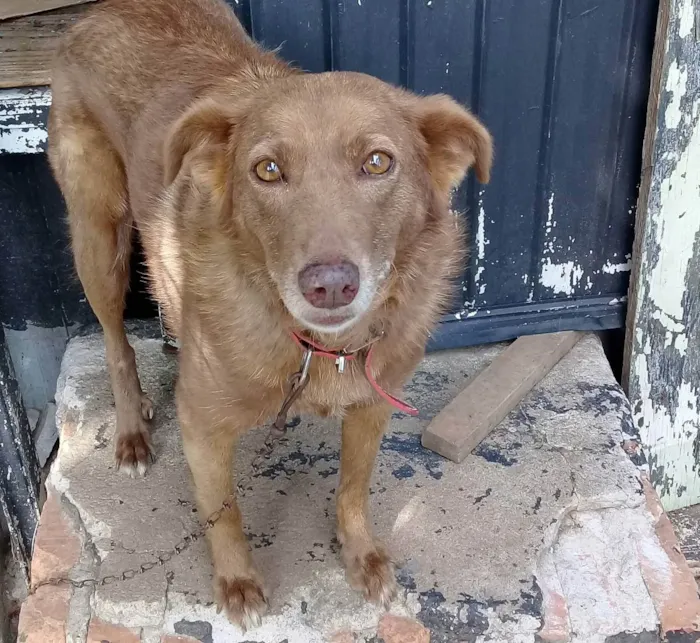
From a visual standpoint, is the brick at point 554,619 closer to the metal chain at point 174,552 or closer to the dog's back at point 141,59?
the metal chain at point 174,552

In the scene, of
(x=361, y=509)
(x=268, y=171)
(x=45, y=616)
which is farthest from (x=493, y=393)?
(x=45, y=616)

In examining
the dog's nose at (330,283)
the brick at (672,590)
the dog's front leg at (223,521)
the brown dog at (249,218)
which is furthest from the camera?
the brick at (672,590)

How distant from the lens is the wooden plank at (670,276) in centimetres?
307

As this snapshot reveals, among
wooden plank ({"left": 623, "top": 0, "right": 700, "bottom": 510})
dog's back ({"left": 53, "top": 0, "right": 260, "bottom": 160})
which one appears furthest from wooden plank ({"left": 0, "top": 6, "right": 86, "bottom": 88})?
wooden plank ({"left": 623, "top": 0, "right": 700, "bottom": 510})

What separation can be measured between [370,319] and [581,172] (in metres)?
1.63

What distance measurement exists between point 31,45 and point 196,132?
1.52m

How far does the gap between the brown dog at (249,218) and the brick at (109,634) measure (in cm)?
28

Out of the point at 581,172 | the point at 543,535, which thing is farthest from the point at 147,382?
the point at 581,172

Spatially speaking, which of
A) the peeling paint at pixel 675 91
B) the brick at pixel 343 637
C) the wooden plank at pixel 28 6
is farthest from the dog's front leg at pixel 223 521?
the peeling paint at pixel 675 91

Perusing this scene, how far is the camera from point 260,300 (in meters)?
2.16

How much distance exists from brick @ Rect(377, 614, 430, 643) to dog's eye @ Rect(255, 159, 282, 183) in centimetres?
136

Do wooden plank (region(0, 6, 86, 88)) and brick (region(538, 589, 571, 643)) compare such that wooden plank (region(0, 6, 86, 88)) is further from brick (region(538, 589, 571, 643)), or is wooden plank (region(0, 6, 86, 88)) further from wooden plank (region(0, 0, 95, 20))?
brick (region(538, 589, 571, 643))

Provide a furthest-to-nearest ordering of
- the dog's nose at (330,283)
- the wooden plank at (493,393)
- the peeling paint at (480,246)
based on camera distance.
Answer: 1. the peeling paint at (480,246)
2. the wooden plank at (493,393)
3. the dog's nose at (330,283)

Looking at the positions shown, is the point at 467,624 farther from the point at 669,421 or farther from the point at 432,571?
Result: the point at 669,421
